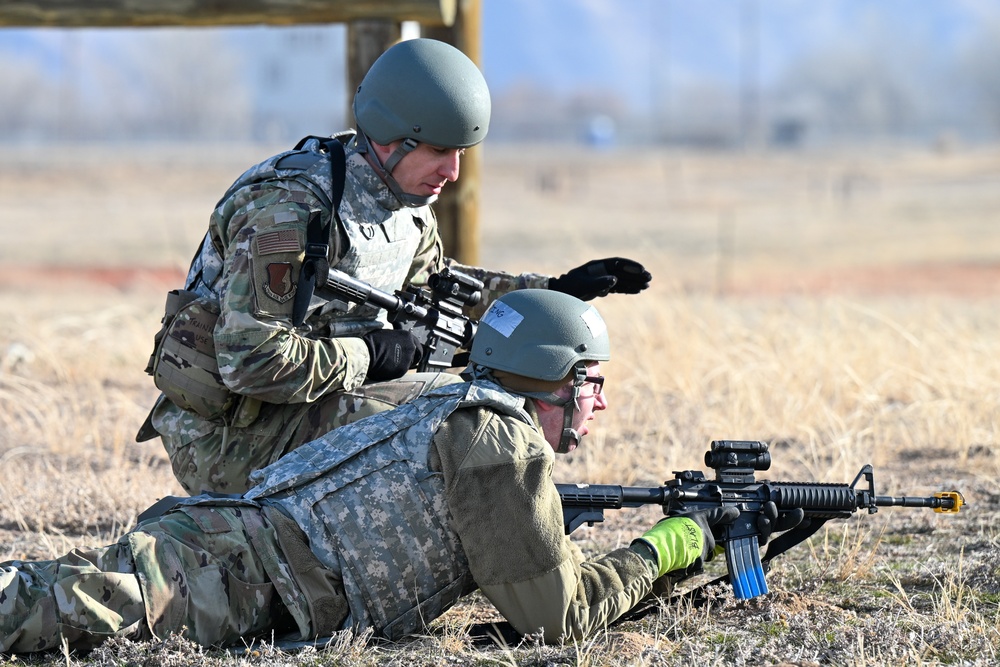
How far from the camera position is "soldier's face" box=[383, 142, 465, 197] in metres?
4.35

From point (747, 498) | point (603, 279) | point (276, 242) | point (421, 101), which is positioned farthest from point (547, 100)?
point (747, 498)

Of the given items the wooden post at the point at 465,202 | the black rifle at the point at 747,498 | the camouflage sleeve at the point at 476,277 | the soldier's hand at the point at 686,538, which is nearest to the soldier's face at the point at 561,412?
the black rifle at the point at 747,498

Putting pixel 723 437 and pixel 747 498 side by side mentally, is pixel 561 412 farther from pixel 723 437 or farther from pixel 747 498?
pixel 723 437

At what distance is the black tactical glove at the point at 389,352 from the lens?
4.39 metres

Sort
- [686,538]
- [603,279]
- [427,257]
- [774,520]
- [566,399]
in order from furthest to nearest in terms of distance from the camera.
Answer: [427,257]
[603,279]
[774,520]
[686,538]
[566,399]

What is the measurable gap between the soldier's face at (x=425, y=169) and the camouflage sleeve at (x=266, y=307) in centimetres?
38

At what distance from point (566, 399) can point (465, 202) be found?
9.21ft

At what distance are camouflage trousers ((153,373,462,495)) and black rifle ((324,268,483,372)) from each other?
22 cm

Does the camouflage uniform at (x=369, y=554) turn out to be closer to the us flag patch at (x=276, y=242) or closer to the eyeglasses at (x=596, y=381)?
the eyeglasses at (x=596, y=381)

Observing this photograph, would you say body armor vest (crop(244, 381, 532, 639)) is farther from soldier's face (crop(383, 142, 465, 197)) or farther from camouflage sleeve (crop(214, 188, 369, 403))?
soldier's face (crop(383, 142, 465, 197))

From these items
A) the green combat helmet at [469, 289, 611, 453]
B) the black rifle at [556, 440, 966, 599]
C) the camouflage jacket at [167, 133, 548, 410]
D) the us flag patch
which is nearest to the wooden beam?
Answer: the camouflage jacket at [167, 133, 548, 410]

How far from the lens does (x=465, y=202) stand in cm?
629

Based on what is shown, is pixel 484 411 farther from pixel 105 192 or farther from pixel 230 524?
pixel 105 192

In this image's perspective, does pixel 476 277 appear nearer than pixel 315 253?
No
